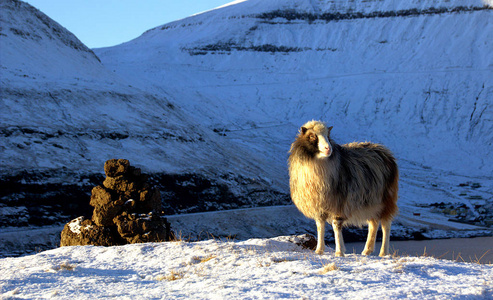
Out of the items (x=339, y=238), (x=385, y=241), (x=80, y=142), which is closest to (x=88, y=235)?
(x=339, y=238)

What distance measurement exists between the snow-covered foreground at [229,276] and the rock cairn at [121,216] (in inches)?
145

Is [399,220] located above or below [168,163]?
below

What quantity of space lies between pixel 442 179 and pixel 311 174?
50028 mm

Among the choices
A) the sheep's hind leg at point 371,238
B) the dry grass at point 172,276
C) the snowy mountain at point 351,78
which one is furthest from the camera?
the snowy mountain at point 351,78

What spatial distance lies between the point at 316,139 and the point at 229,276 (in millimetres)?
3545

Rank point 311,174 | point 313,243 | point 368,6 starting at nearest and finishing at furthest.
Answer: point 311,174
point 313,243
point 368,6

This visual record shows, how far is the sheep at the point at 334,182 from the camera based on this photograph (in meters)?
10.2

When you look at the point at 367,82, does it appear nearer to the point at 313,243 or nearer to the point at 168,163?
the point at 168,163

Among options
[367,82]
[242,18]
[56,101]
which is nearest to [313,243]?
[56,101]

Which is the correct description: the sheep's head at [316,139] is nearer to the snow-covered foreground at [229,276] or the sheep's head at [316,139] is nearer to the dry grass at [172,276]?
the snow-covered foreground at [229,276]

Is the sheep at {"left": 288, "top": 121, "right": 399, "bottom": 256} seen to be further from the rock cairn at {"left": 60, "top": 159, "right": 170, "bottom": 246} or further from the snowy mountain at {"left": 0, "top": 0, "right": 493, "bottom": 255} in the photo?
the snowy mountain at {"left": 0, "top": 0, "right": 493, "bottom": 255}

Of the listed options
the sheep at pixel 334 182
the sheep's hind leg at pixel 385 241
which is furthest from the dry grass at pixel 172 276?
the sheep's hind leg at pixel 385 241

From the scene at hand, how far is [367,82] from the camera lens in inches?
2953

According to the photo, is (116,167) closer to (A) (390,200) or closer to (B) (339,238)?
(B) (339,238)
